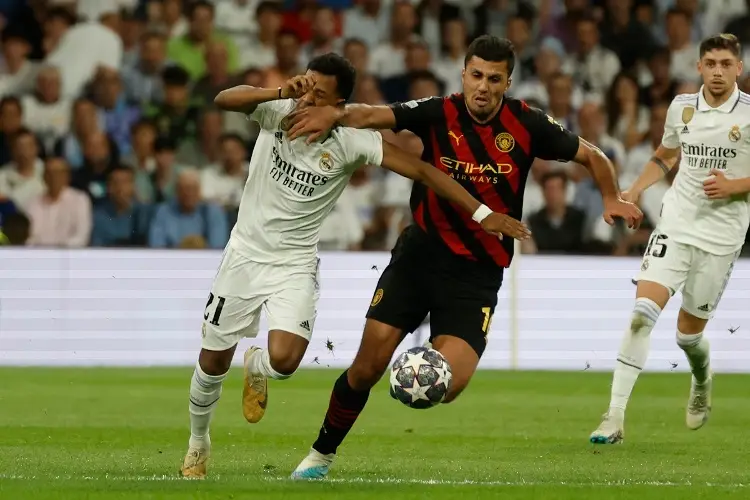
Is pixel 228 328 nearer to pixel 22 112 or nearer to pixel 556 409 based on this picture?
pixel 556 409

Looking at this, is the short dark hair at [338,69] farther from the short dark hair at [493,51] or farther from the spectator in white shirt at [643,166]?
the spectator in white shirt at [643,166]

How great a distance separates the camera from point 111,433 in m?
10.1

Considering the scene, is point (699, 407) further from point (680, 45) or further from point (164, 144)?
point (680, 45)

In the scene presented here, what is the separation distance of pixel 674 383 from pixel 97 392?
5.90 m

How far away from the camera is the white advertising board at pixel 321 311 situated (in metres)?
15.8

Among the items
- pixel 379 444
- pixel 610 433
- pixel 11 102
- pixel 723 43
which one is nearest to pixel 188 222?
pixel 11 102

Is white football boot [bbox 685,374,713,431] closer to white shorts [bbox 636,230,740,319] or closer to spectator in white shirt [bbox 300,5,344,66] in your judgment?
white shorts [bbox 636,230,740,319]

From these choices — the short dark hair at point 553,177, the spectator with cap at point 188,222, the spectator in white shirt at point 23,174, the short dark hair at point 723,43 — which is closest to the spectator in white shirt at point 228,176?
the spectator with cap at point 188,222

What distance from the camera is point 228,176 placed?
16.9 meters

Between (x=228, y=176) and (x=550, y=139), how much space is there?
938cm

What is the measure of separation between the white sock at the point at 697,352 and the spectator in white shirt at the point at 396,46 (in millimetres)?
8632

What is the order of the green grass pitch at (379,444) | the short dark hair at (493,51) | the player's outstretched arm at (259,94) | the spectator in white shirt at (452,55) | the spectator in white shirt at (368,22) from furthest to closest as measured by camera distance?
the spectator in white shirt at (368,22) < the spectator in white shirt at (452,55) < the short dark hair at (493,51) < the player's outstretched arm at (259,94) < the green grass pitch at (379,444)

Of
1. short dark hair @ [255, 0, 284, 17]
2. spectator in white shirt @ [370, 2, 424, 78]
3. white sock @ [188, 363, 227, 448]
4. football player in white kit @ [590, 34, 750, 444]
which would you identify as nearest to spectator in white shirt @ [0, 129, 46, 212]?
short dark hair @ [255, 0, 284, 17]

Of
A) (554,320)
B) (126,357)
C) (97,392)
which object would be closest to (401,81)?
(554,320)
